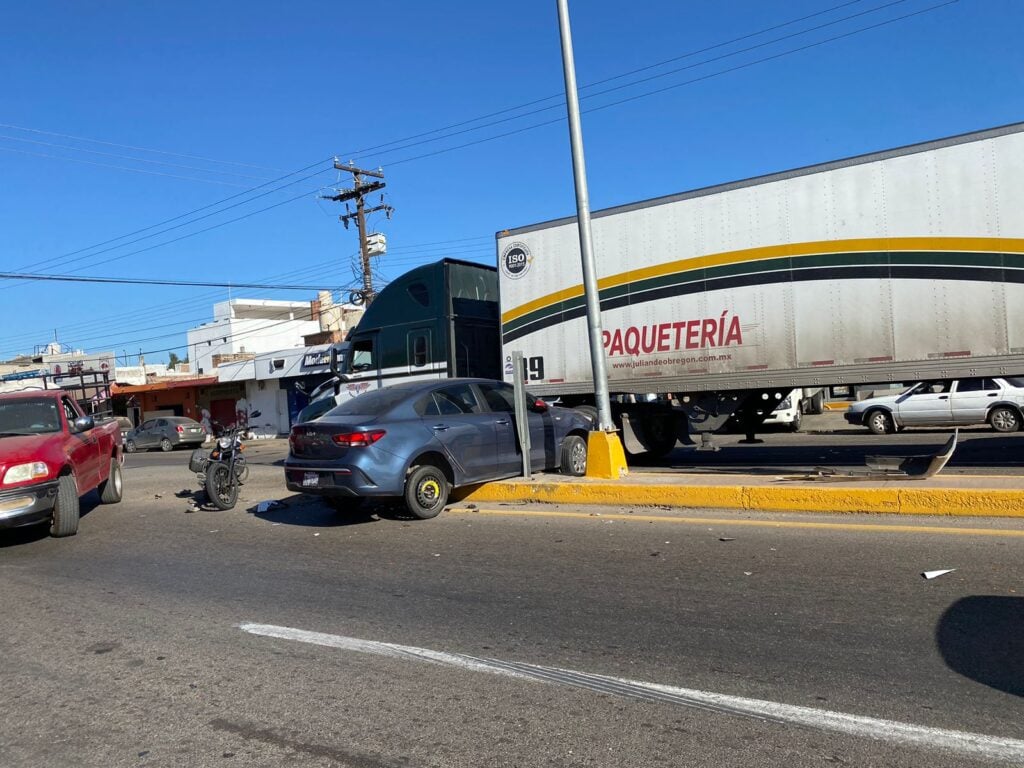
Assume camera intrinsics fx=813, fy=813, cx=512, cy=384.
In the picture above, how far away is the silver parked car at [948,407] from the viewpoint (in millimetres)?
19047

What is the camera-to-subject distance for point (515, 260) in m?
13.4

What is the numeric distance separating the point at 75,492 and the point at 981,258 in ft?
36.0

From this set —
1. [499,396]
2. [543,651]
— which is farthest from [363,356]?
[543,651]

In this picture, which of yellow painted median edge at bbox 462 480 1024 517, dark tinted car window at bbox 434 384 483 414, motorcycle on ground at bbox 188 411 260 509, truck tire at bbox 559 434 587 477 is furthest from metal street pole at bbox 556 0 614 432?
motorcycle on ground at bbox 188 411 260 509

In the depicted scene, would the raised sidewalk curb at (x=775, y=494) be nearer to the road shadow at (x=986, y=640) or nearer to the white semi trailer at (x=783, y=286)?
the white semi trailer at (x=783, y=286)

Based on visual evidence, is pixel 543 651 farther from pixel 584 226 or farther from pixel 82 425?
pixel 82 425

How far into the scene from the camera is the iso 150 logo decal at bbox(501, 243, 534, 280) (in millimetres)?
13312

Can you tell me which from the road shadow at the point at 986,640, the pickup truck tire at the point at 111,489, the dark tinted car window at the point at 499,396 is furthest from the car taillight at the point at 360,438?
the road shadow at the point at 986,640

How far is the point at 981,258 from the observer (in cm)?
963

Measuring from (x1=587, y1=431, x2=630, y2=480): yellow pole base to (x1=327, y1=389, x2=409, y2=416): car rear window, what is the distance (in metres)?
2.45

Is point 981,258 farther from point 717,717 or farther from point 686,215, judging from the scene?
point 717,717

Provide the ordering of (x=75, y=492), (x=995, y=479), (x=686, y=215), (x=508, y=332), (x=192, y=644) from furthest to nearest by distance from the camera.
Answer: (x=508, y=332), (x=686, y=215), (x=75, y=492), (x=995, y=479), (x=192, y=644)

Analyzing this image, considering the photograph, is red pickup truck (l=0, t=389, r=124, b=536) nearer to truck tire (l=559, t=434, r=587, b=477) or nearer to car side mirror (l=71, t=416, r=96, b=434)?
car side mirror (l=71, t=416, r=96, b=434)

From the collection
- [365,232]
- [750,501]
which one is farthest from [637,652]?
[365,232]
